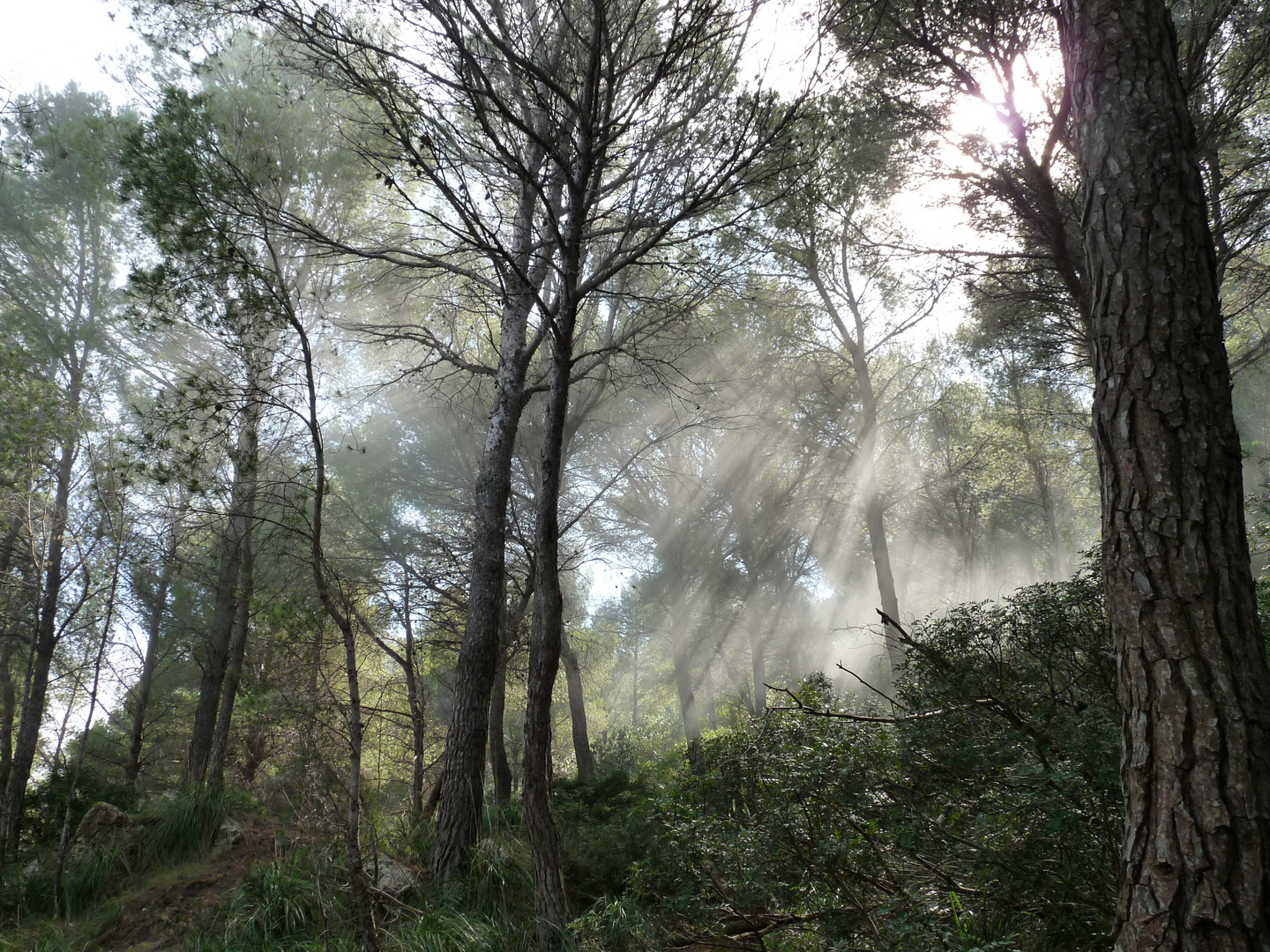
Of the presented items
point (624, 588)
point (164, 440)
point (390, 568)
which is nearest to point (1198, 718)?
point (164, 440)

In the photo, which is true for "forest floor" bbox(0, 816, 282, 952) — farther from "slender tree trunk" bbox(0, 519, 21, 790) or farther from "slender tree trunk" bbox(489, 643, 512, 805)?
"slender tree trunk" bbox(0, 519, 21, 790)

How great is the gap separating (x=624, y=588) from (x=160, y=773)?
452 inches

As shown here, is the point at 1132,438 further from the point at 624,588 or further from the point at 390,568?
the point at 624,588

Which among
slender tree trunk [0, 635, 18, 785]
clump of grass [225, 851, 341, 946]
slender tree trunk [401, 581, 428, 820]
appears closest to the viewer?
clump of grass [225, 851, 341, 946]

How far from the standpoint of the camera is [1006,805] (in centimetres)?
298

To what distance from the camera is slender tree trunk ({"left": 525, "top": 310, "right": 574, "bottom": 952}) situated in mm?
3732

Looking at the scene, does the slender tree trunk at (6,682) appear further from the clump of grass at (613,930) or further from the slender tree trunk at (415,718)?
the clump of grass at (613,930)

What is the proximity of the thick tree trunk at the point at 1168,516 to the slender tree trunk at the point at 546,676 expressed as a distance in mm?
2572

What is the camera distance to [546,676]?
3.93 meters

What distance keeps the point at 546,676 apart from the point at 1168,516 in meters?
3.06

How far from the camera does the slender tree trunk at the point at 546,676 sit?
3732 millimetres

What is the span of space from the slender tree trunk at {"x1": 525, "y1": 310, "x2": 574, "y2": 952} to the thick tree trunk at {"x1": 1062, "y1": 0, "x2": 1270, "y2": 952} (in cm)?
257

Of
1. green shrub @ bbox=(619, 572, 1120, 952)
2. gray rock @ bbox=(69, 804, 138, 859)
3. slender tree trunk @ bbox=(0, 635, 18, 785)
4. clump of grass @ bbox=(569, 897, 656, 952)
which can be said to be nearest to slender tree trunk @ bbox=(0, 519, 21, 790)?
slender tree trunk @ bbox=(0, 635, 18, 785)

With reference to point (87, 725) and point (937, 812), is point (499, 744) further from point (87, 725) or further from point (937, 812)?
point (937, 812)
